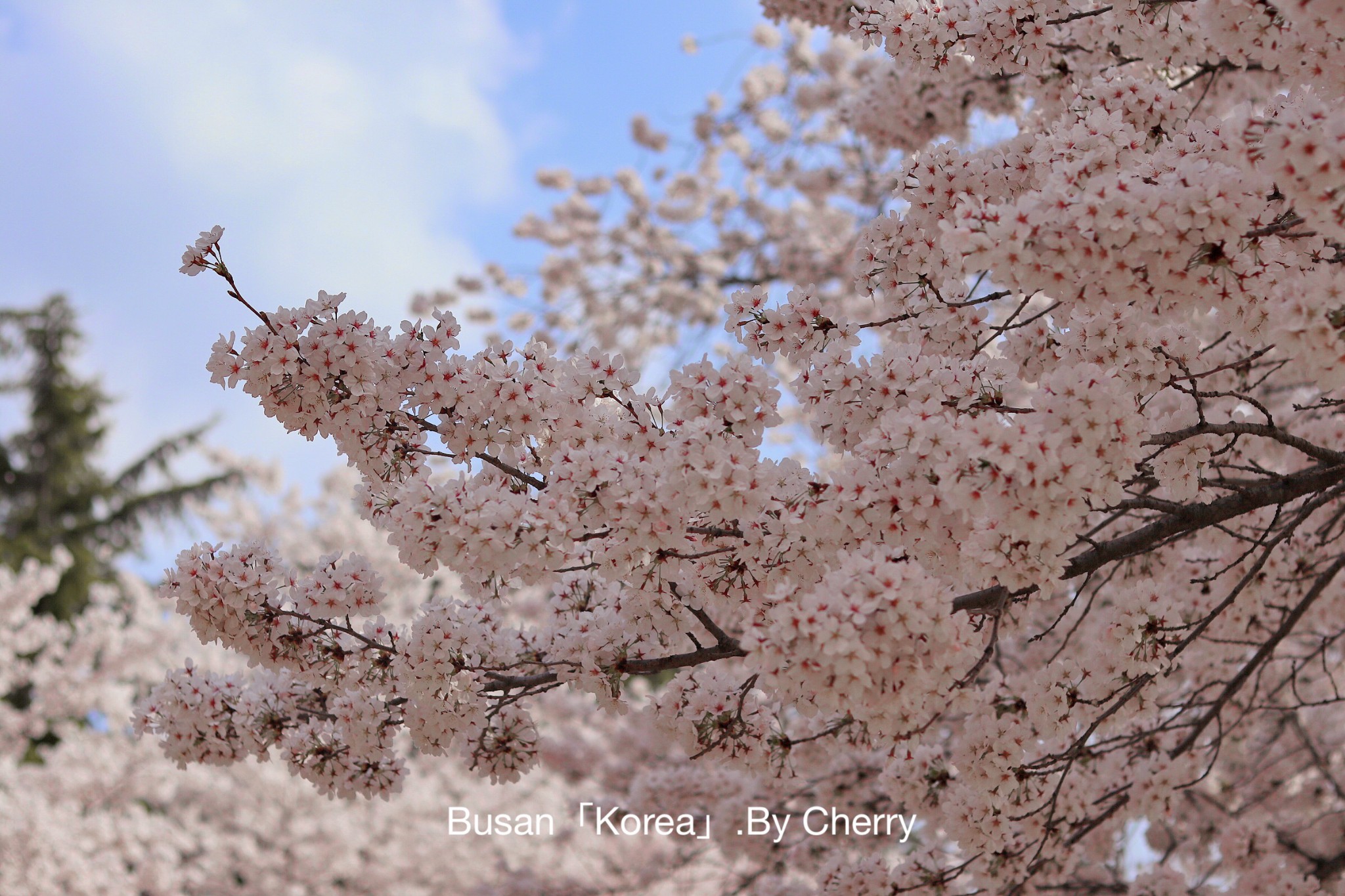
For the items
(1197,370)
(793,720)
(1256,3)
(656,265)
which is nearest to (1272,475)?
(1197,370)

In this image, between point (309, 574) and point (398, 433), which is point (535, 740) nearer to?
point (309, 574)

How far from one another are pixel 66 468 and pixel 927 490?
80.8 feet

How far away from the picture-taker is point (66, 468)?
22.6 m

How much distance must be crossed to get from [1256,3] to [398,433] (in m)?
3.40

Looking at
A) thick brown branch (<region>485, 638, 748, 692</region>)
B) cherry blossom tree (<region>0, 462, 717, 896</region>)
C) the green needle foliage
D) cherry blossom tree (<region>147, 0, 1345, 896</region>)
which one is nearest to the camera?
cherry blossom tree (<region>147, 0, 1345, 896</region>)

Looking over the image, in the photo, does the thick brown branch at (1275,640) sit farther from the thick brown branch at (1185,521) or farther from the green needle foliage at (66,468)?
the green needle foliage at (66,468)

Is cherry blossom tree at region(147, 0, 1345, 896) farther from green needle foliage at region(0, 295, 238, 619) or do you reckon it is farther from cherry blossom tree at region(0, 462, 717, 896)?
green needle foliage at region(0, 295, 238, 619)

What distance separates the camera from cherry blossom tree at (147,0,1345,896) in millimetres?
2738

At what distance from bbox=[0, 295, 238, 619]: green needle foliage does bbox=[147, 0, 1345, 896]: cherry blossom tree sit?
799 inches

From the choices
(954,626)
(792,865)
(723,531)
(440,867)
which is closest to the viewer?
(954,626)

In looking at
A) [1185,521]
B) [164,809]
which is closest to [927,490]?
[1185,521]

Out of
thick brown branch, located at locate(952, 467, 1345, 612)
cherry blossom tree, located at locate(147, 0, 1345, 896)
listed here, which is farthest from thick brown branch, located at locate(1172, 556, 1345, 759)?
thick brown branch, located at locate(952, 467, 1345, 612)

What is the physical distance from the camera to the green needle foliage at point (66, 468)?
21.9 meters

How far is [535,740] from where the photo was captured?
4.05 metres
